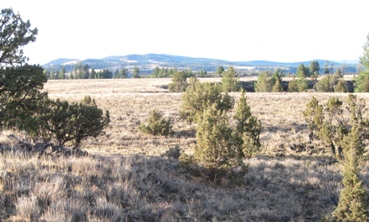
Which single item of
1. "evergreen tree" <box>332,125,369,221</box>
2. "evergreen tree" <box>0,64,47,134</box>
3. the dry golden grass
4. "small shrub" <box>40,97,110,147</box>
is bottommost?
the dry golden grass

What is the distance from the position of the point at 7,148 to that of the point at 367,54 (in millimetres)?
51122

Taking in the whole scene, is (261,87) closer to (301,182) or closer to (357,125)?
(357,125)

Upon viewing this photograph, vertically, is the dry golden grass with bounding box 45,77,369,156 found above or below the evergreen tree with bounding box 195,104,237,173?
below

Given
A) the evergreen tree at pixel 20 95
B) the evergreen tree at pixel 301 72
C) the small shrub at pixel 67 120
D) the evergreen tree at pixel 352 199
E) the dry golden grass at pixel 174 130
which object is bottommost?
the dry golden grass at pixel 174 130

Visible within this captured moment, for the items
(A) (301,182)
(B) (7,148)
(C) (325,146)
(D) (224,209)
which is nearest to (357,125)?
(C) (325,146)

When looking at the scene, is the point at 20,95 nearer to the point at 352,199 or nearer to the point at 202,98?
the point at 352,199

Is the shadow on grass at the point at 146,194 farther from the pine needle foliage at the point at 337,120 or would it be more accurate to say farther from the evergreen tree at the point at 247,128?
the pine needle foliage at the point at 337,120

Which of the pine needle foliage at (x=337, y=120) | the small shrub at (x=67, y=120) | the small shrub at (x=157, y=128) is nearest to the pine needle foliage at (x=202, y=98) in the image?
the small shrub at (x=157, y=128)

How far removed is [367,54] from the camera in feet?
151

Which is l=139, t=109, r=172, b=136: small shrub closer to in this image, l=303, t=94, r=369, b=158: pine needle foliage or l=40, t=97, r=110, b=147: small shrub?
l=40, t=97, r=110, b=147: small shrub

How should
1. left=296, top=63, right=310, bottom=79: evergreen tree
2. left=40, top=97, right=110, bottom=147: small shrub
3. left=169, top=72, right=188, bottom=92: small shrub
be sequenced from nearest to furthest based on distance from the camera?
left=40, top=97, right=110, bottom=147: small shrub, left=169, top=72, right=188, bottom=92: small shrub, left=296, top=63, right=310, bottom=79: evergreen tree

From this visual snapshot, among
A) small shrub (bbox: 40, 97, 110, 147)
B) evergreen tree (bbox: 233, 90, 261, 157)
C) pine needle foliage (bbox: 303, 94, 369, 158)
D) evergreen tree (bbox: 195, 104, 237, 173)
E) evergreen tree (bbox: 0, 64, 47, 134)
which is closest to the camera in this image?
evergreen tree (bbox: 195, 104, 237, 173)

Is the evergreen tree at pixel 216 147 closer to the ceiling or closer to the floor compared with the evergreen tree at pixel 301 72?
closer to the floor

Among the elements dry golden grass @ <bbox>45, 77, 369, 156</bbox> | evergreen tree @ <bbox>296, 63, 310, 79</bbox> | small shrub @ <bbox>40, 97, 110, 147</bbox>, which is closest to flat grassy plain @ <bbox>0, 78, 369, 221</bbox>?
small shrub @ <bbox>40, 97, 110, 147</bbox>
